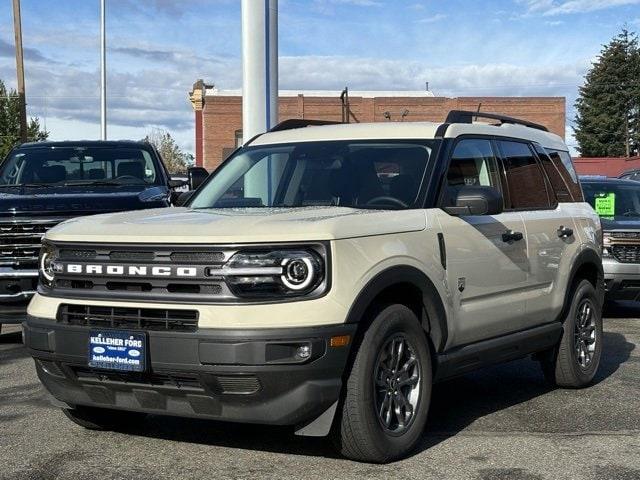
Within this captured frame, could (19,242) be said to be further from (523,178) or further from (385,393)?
(385,393)

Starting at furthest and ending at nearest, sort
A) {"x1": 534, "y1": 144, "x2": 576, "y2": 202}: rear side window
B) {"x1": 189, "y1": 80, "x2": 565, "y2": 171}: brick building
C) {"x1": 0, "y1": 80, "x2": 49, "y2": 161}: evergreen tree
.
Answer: {"x1": 189, "y1": 80, "x2": 565, "y2": 171}: brick building, {"x1": 0, "y1": 80, "x2": 49, "y2": 161}: evergreen tree, {"x1": 534, "y1": 144, "x2": 576, "y2": 202}: rear side window

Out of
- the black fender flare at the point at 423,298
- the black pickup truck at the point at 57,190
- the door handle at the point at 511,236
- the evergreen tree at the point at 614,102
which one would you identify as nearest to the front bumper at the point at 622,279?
the black pickup truck at the point at 57,190

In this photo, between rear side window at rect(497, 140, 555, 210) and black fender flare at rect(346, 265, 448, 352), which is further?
rear side window at rect(497, 140, 555, 210)

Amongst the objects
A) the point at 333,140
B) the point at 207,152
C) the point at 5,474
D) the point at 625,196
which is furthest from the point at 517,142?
the point at 207,152

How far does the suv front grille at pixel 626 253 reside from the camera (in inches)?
453

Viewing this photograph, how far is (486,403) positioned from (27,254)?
4.41 metres

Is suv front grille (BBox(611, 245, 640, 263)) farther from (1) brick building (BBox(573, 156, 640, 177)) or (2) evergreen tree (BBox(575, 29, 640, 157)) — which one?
(2) evergreen tree (BBox(575, 29, 640, 157))

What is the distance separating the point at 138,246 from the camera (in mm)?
4922

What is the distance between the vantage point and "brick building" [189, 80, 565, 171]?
57.6m

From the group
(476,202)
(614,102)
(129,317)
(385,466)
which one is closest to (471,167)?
(476,202)

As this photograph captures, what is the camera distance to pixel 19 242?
8.70 metres

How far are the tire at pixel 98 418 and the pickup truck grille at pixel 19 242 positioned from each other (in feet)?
10.3

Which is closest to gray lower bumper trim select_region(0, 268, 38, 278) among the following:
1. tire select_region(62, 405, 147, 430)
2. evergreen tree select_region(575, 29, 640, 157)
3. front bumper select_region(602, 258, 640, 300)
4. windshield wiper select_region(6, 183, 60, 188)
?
windshield wiper select_region(6, 183, 60, 188)

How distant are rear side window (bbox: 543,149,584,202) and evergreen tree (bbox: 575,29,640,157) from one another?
67.0 m
